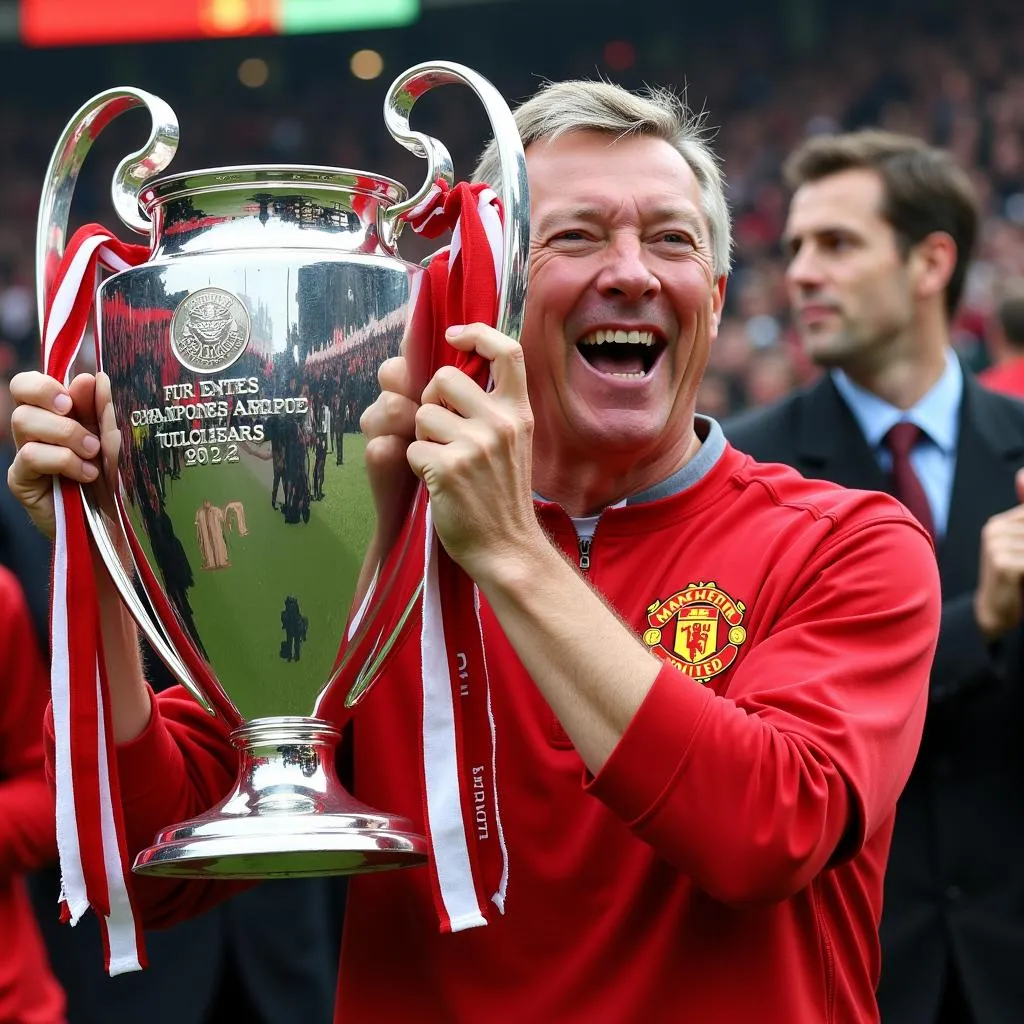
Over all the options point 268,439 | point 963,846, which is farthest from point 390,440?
point 963,846

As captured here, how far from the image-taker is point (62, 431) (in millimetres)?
1885

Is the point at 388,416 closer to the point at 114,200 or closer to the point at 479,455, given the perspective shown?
the point at 479,455

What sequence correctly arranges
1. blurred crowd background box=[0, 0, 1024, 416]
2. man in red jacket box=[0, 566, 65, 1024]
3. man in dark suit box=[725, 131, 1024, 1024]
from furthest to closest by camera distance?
blurred crowd background box=[0, 0, 1024, 416] < man in dark suit box=[725, 131, 1024, 1024] < man in red jacket box=[0, 566, 65, 1024]

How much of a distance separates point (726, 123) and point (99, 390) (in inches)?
739

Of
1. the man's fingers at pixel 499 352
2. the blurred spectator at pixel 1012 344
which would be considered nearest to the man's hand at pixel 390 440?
the man's fingers at pixel 499 352

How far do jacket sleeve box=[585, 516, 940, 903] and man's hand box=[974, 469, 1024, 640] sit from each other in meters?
1.45

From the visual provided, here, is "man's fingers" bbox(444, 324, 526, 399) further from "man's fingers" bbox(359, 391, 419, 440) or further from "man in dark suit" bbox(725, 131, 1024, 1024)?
"man in dark suit" bbox(725, 131, 1024, 1024)

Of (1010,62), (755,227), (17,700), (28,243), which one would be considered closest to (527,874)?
(17,700)

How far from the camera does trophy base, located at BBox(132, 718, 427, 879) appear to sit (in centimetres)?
174

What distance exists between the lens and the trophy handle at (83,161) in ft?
6.23

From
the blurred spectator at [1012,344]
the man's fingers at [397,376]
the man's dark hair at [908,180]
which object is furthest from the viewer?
the blurred spectator at [1012,344]

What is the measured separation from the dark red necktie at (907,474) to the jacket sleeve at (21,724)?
1.78 meters

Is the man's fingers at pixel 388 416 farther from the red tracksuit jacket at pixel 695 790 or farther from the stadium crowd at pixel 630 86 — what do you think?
the stadium crowd at pixel 630 86

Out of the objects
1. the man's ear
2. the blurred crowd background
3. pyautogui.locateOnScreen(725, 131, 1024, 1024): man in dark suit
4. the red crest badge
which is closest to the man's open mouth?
the red crest badge
